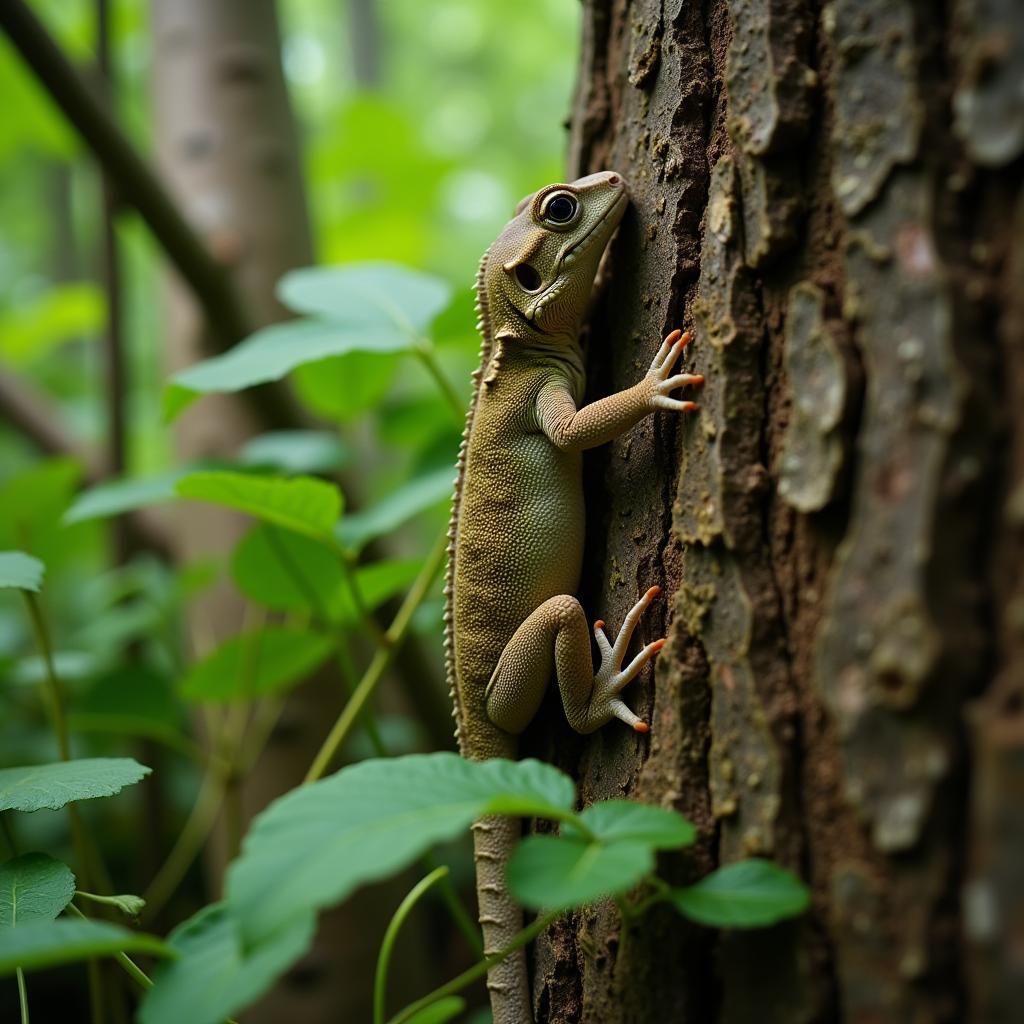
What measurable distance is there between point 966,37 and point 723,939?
4.43ft

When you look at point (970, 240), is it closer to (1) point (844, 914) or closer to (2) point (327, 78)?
(1) point (844, 914)

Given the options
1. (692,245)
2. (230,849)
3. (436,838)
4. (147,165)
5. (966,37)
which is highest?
(147,165)

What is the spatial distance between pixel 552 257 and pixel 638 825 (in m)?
1.54

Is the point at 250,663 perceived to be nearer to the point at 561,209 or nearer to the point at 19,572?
the point at 19,572

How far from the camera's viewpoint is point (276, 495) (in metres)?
2.30

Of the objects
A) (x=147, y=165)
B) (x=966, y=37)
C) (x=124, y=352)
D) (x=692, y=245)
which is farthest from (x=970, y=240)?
(x=124, y=352)

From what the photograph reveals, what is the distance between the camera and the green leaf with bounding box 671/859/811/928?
1.28 m

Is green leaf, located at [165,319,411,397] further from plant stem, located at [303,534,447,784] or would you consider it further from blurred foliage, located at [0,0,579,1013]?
plant stem, located at [303,534,447,784]

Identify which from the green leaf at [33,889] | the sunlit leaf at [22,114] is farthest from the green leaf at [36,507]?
the sunlit leaf at [22,114]

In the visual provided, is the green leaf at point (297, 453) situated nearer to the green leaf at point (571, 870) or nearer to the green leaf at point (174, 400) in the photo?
the green leaf at point (174, 400)

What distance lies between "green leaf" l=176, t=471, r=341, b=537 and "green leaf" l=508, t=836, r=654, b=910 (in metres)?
1.21

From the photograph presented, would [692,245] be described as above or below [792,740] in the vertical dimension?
above

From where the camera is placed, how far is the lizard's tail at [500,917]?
6.65 feet

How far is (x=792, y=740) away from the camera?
1429mm
